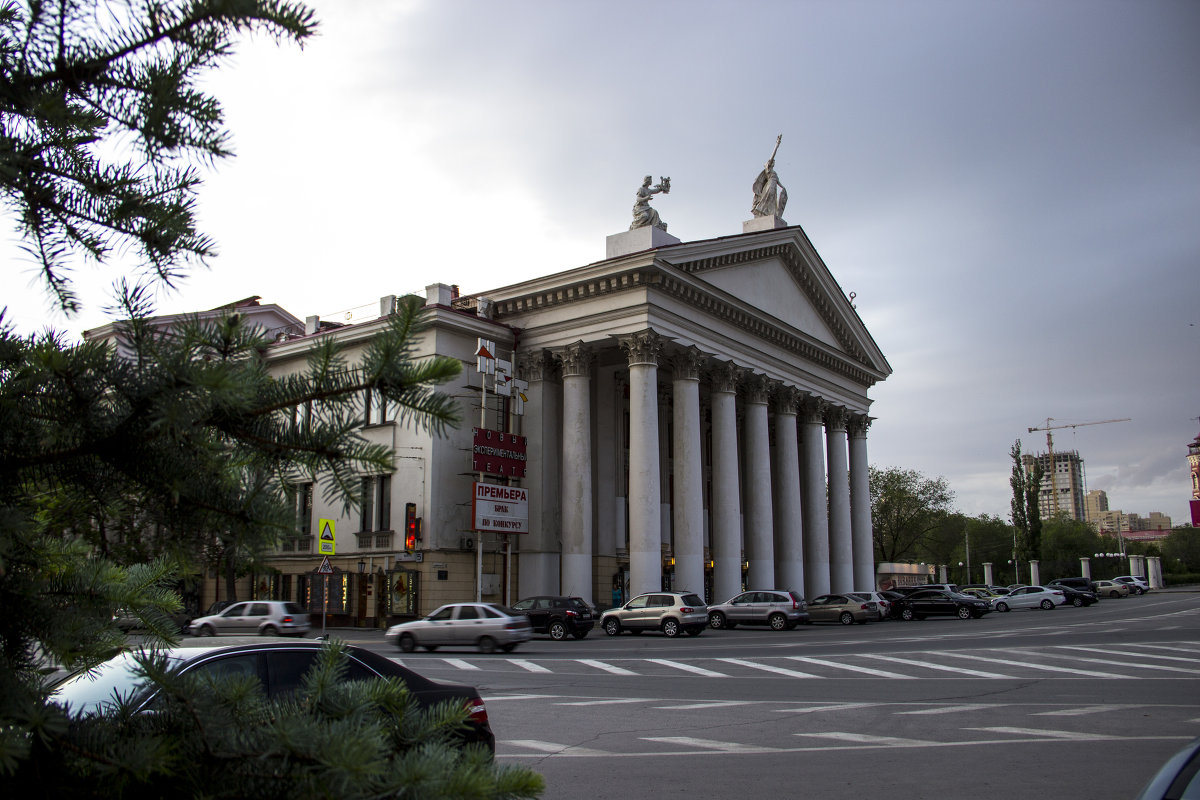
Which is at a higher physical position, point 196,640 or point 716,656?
point 196,640

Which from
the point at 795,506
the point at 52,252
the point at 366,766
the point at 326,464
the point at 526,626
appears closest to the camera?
the point at 366,766

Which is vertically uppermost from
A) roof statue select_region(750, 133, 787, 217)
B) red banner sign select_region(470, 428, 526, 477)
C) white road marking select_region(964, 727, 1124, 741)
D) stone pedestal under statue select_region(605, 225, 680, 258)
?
A: roof statue select_region(750, 133, 787, 217)

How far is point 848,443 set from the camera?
57500mm

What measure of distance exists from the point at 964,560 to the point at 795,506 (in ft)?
285

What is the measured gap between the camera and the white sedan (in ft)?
186

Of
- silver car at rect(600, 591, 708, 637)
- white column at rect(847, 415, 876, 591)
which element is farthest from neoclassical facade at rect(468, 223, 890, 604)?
white column at rect(847, 415, 876, 591)

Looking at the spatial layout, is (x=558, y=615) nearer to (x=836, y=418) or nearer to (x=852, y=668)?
(x=852, y=668)

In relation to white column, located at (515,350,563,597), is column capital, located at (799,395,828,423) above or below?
above

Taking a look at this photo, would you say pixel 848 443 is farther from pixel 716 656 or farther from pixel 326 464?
pixel 326 464

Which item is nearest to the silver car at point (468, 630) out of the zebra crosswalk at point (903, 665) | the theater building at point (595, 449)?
the zebra crosswalk at point (903, 665)

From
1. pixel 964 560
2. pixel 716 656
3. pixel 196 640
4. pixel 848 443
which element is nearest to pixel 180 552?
pixel 196 640

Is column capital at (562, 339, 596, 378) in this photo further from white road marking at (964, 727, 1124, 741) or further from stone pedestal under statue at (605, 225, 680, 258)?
white road marking at (964, 727, 1124, 741)

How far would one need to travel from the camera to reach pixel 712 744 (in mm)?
11039

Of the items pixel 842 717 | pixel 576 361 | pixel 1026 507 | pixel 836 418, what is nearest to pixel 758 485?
pixel 576 361
